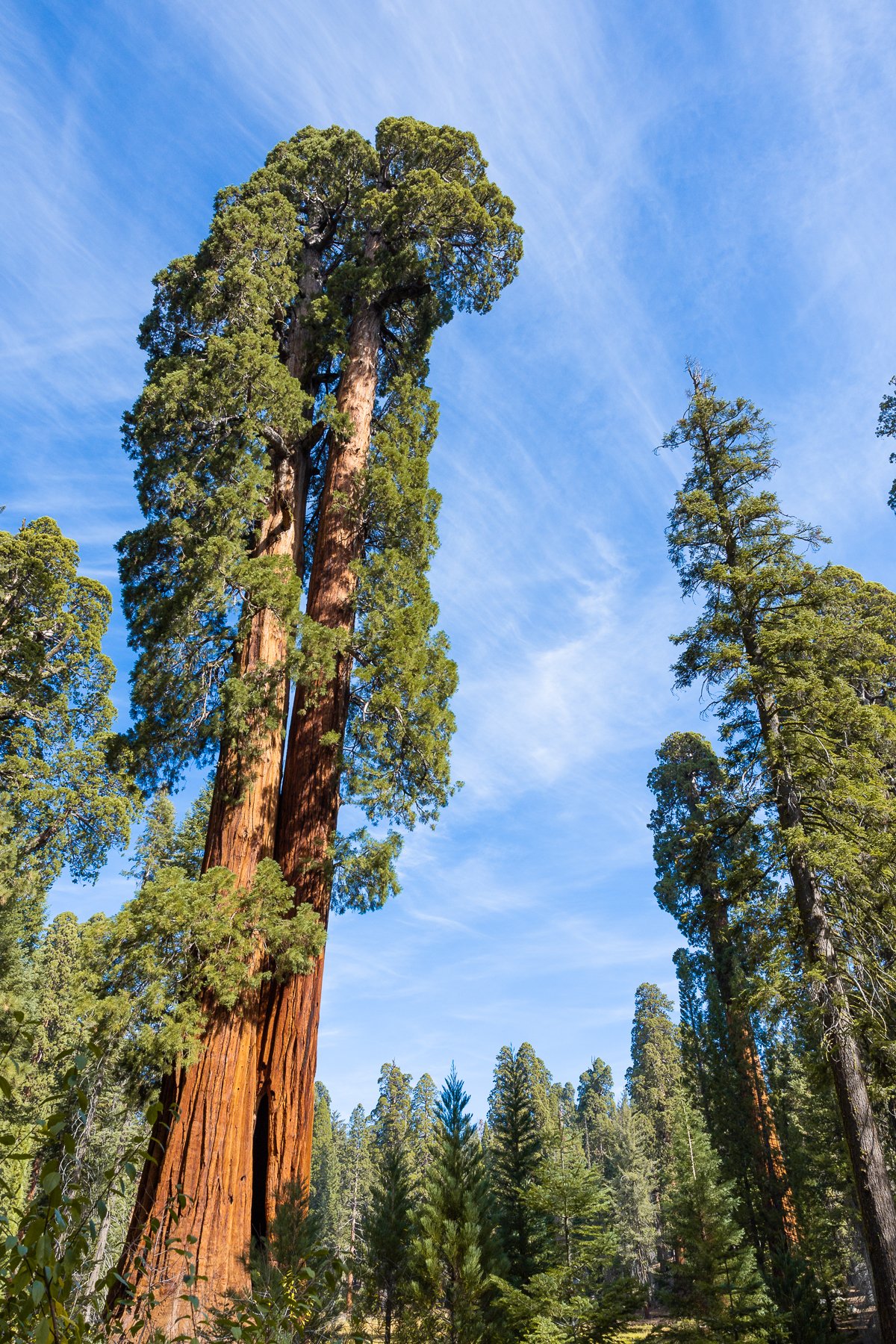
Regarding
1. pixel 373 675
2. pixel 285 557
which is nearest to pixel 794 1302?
pixel 373 675

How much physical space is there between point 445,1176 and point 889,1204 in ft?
16.6

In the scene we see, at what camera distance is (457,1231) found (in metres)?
8.23

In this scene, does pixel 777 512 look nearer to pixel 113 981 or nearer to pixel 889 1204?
pixel 889 1204

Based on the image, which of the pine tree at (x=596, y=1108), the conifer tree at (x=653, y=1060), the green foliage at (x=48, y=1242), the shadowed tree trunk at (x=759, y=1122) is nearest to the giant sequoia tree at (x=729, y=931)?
the shadowed tree trunk at (x=759, y=1122)

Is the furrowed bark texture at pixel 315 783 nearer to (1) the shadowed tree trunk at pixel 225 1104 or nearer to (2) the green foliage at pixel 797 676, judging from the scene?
(1) the shadowed tree trunk at pixel 225 1104

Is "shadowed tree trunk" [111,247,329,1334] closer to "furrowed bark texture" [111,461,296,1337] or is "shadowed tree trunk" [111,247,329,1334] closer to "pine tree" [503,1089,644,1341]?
"furrowed bark texture" [111,461,296,1337]

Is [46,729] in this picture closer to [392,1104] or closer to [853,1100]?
[853,1100]

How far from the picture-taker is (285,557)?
8.30m

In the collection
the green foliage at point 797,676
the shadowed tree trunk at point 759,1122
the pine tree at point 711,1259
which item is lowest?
the pine tree at point 711,1259

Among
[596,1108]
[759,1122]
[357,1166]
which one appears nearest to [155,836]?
[759,1122]

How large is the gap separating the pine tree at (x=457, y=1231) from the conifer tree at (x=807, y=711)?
14.2 feet

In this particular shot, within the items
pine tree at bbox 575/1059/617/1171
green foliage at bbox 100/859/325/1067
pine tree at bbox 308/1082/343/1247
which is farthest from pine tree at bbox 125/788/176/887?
pine tree at bbox 575/1059/617/1171

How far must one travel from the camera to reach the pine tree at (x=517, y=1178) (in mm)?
11242

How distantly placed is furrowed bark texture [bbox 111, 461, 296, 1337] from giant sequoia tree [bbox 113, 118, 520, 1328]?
0.02 m
